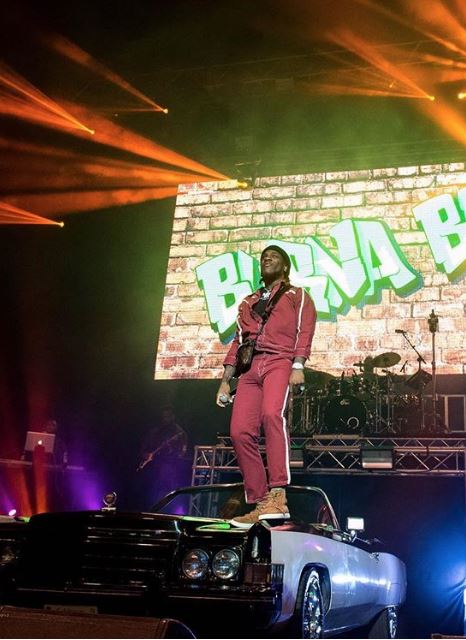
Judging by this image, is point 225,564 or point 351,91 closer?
point 225,564

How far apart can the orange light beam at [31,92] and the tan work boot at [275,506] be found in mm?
8786

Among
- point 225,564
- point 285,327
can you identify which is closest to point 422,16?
point 285,327

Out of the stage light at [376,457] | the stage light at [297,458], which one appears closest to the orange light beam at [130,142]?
the stage light at [297,458]

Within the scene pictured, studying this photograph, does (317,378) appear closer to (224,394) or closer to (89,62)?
(224,394)

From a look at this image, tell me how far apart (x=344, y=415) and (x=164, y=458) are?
2.53 m

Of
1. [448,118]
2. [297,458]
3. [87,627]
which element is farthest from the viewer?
[448,118]

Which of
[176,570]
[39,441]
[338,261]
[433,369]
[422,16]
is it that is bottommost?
[176,570]

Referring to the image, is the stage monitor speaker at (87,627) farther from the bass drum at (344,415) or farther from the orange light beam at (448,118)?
the orange light beam at (448,118)

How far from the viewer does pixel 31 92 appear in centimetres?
1062

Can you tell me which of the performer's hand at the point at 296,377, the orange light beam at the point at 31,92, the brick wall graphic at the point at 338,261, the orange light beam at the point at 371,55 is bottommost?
the performer's hand at the point at 296,377

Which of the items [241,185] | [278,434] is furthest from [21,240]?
[278,434]

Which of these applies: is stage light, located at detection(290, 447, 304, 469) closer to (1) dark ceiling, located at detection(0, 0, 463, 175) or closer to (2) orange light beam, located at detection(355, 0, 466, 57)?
(1) dark ceiling, located at detection(0, 0, 463, 175)

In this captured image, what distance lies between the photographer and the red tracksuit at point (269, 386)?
3.98 m

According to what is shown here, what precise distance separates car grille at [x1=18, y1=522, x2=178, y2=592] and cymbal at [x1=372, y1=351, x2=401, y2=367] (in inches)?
236
